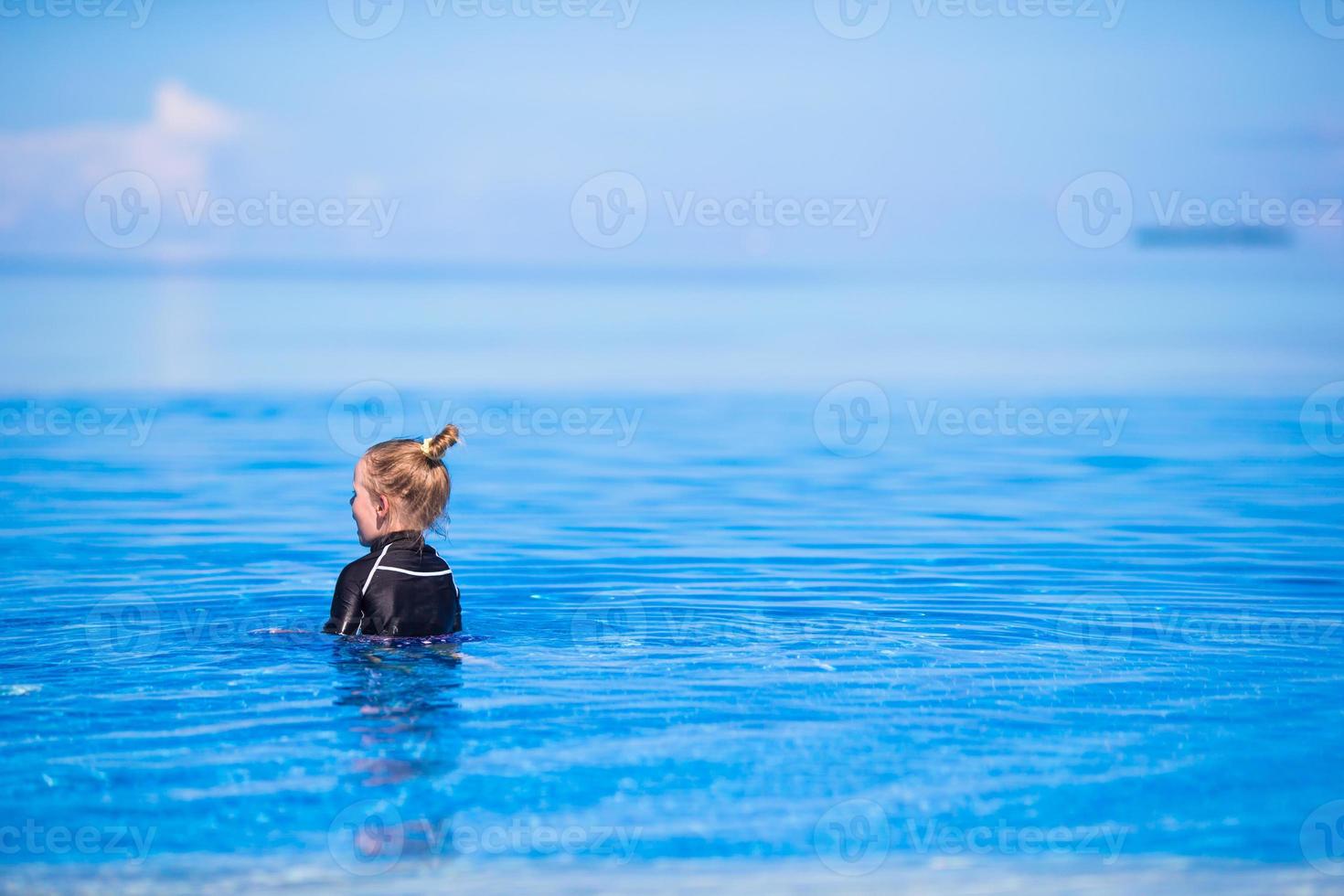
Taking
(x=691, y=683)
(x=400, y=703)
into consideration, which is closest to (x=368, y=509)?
(x=400, y=703)

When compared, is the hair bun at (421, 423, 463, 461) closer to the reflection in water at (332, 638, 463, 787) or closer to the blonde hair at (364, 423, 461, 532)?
the blonde hair at (364, 423, 461, 532)

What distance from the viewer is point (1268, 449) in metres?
15.2

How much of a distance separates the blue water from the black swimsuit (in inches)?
3.6

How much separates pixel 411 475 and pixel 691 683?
4.50ft

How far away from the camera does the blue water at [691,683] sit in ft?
13.3

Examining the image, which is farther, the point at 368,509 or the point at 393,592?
the point at 368,509

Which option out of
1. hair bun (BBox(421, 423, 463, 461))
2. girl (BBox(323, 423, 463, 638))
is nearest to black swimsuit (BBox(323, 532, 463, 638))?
girl (BBox(323, 423, 463, 638))

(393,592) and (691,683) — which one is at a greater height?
(393,592)

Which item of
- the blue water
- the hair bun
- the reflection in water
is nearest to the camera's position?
the blue water

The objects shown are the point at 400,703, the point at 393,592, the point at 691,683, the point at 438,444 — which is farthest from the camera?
the point at 438,444

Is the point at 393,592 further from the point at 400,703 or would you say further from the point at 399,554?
the point at 400,703

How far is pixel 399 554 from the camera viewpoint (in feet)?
18.9

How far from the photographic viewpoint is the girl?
572cm

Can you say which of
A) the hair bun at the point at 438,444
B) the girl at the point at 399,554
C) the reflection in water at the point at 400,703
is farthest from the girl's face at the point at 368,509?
the reflection in water at the point at 400,703
